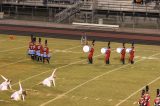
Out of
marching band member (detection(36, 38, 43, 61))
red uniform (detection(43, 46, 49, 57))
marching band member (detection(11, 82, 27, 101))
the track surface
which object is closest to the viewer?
marching band member (detection(11, 82, 27, 101))

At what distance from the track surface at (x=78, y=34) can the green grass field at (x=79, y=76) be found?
6095 millimetres

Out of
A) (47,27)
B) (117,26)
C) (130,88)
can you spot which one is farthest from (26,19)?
(130,88)

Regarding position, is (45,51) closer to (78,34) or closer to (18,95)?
(18,95)

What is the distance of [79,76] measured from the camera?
2791cm

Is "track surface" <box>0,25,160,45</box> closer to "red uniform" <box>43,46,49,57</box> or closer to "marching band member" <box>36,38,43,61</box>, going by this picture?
"marching band member" <box>36,38,43,61</box>

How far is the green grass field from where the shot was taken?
22.6 meters

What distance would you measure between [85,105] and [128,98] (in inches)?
99.8

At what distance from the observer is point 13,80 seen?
2636 centimetres

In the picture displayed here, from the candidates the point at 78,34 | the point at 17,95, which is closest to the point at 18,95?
the point at 17,95

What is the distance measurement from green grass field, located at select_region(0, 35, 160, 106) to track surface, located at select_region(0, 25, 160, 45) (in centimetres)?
610

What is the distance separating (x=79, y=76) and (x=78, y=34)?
69.1ft

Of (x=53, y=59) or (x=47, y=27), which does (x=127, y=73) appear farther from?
(x=47, y=27)

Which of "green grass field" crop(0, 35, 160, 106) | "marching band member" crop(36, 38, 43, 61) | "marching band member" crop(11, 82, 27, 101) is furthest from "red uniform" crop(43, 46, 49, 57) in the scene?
"marching band member" crop(11, 82, 27, 101)

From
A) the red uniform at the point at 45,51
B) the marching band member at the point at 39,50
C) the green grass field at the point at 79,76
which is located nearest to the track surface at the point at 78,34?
the green grass field at the point at 79,76
